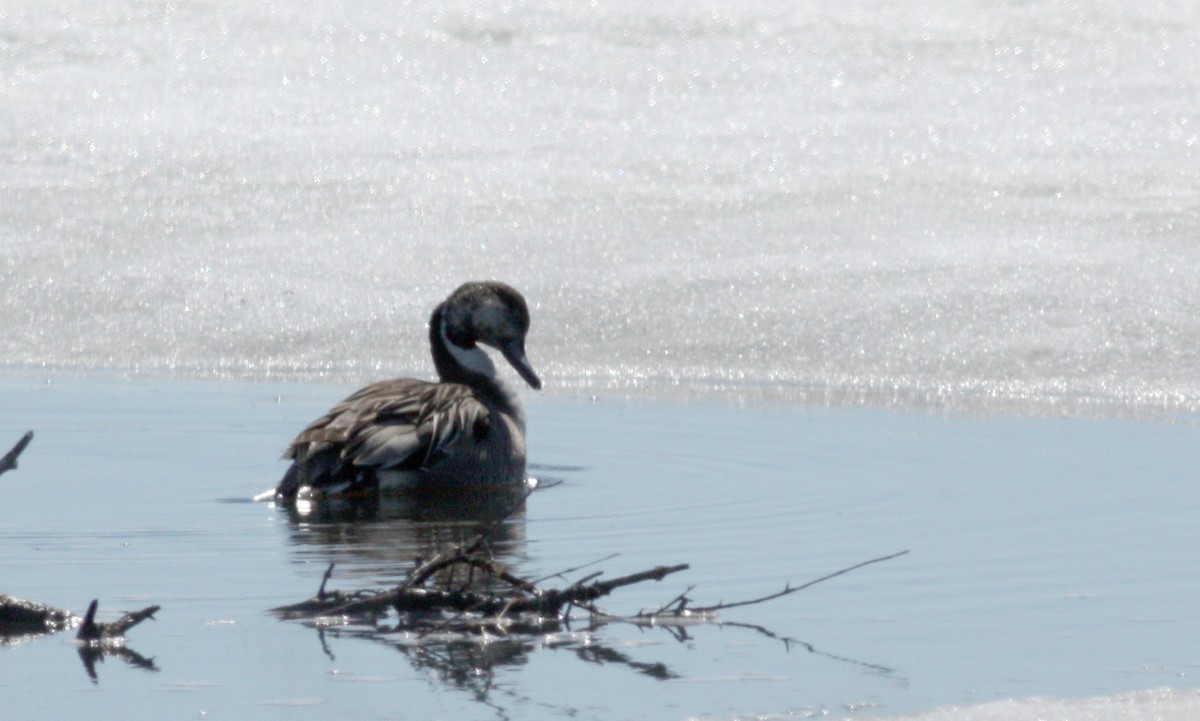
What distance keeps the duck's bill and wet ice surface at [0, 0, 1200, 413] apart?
888 mm

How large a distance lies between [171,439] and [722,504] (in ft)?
7.00

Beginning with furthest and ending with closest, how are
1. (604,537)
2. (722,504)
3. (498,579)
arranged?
(722,504) → (604,537) → (498,579)

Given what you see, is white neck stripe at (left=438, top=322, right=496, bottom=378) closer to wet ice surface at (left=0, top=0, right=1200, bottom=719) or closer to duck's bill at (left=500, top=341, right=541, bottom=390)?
duck's bill at (left=500, top=341, right=541, bottom=390)

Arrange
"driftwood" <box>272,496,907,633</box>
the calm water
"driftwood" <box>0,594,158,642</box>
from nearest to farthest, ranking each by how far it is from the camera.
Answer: the calm water < "driftwood" <box>0,594,158,642</box> < "driftwood" <box>272,496,907,633</box>

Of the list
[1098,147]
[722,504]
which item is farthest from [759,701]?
[1098,147]

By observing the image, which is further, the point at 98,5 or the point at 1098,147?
the point at 98,5

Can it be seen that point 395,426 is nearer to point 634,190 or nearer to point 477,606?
point 477,606

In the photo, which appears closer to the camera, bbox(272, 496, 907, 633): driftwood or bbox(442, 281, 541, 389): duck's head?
bbox(272, 496, 907, 633): driftwood

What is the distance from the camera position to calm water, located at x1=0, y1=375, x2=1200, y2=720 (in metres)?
3.96

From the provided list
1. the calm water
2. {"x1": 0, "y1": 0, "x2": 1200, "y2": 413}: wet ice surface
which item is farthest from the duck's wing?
{"x1": 0, "y1": 0, "x2": 1200, "y2": 413}: wet ice surface

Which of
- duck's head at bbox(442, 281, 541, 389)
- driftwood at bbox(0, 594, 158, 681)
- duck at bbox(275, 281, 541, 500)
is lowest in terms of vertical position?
driftwood at bbox(0, 594, 158, 681)

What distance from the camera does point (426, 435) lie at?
7000 mm

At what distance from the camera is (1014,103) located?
11.8 m

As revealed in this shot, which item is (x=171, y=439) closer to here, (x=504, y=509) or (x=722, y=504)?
(x=504, y=509)
